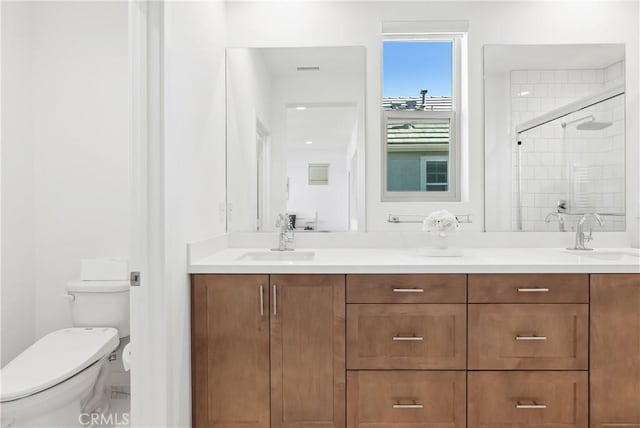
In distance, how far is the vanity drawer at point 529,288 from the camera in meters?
1.75

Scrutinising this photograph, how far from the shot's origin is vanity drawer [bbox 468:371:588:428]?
174 cm

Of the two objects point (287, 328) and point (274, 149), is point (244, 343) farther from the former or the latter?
point (274, 149)

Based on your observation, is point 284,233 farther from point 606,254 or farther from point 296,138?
point 606,254

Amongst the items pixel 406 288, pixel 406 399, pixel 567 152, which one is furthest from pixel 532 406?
pixel 567 152

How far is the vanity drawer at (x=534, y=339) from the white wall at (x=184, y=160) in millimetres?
1226

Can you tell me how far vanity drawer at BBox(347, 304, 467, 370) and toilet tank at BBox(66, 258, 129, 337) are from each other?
1354 millimetres

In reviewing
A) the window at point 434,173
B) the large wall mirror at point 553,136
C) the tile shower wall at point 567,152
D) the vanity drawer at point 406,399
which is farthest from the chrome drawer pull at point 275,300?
the tile shower wall at point 567,152

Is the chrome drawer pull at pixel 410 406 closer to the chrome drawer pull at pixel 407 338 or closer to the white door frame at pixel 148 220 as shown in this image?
the chrome drawer pull at pixel 407 338

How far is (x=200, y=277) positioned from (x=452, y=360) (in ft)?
3.75

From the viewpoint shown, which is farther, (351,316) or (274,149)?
(274,149)

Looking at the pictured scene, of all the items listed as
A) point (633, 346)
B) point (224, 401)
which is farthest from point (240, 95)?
point (633, 346)

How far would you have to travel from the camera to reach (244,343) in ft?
5.83

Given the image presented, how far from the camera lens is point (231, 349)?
5.83ft

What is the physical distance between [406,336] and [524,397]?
1.85 ft
